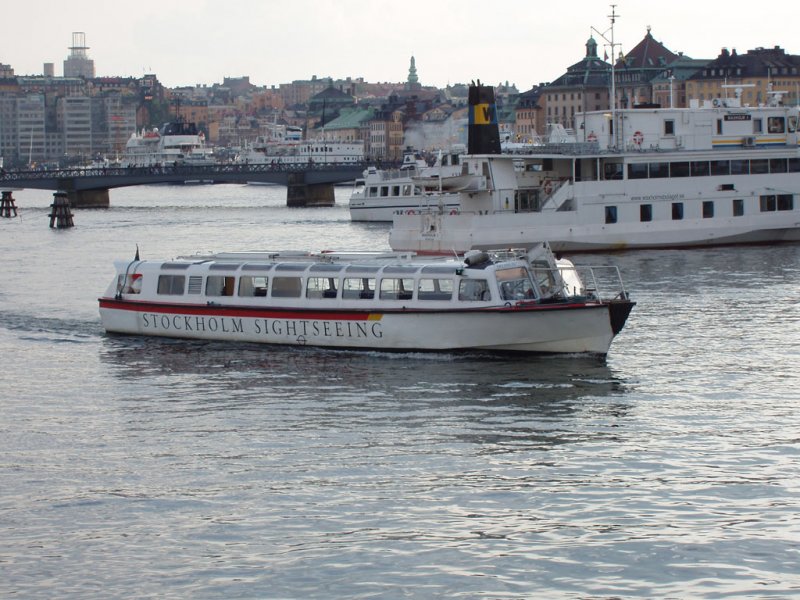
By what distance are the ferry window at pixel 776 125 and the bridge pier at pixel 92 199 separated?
3105 inches

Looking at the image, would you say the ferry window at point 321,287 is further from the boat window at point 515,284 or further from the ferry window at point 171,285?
the boat window at point 515,284

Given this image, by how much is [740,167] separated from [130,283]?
3388cm

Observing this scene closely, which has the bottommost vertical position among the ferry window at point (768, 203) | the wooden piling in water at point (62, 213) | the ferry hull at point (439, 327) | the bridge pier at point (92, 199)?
the ferry hull at point (439, 327)

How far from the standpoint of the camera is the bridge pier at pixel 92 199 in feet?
426

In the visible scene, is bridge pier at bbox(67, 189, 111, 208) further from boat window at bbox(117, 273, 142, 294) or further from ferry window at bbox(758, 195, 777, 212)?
boat window at bbox(117, 273, 142, 294)

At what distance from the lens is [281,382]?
28266 millimetres

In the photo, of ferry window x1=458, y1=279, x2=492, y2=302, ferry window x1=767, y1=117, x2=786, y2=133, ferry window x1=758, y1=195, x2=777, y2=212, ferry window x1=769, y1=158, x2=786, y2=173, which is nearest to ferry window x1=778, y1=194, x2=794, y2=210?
ferry window x1=758, y1=195, x2=777, y2=212

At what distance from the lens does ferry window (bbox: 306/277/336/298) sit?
31875mm

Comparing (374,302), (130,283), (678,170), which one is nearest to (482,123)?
(678,170)

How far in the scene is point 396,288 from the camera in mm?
31016

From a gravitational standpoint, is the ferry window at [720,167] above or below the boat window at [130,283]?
above

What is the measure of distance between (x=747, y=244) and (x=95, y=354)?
36.5 meters

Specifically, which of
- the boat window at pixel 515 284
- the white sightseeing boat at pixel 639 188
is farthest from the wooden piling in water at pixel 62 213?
the boat window at pixel 515 284

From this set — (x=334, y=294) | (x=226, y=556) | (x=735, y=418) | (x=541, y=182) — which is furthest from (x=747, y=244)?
(x=226, y=556)
